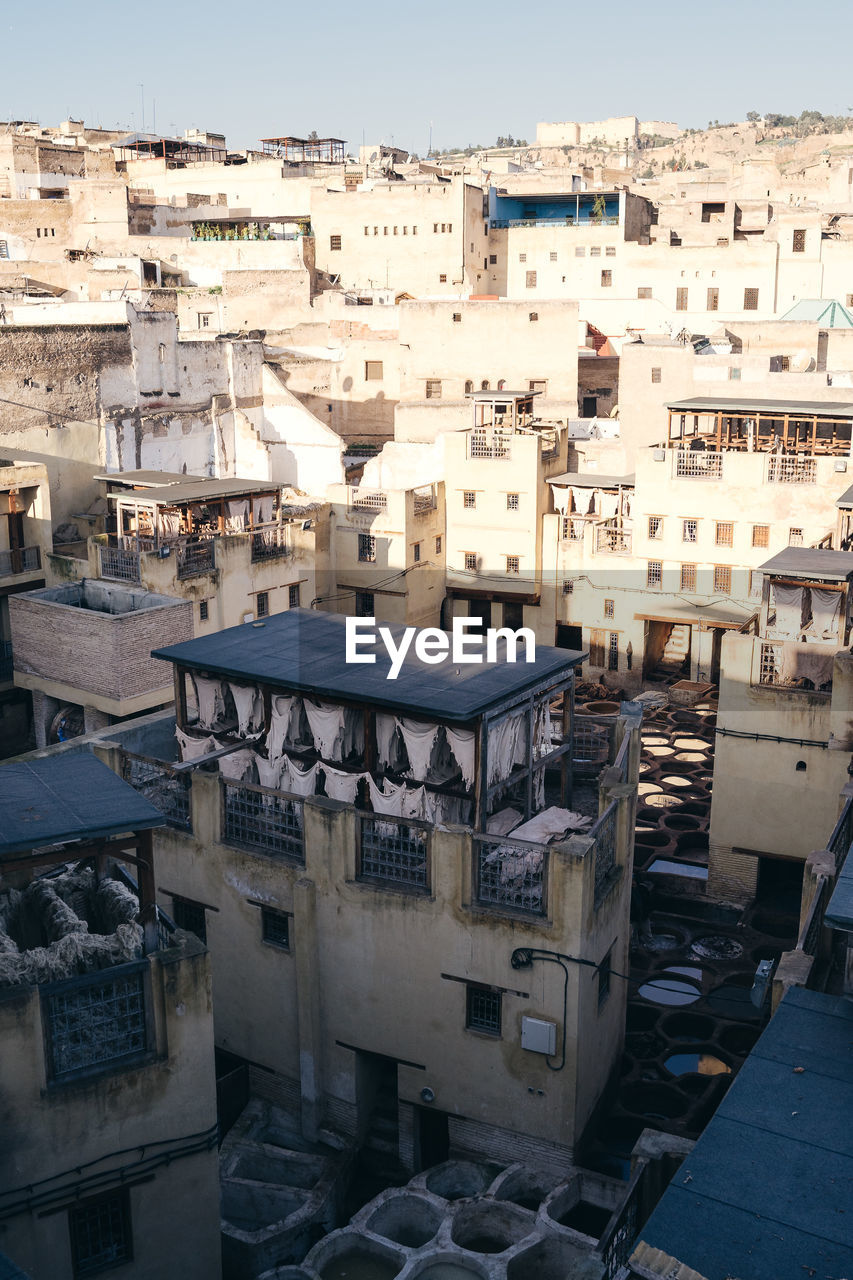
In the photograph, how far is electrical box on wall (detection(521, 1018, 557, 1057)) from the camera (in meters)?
17.3

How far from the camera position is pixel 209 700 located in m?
22.2

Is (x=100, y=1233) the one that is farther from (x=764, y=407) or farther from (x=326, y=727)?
(x=764, y=407)

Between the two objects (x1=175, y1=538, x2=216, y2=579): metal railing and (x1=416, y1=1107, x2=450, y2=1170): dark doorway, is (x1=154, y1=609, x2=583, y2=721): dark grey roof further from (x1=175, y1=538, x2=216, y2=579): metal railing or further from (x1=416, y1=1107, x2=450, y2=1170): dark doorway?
(x1=175, y1=538, x2=216, y2=579): metal railing

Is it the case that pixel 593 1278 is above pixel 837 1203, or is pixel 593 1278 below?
below

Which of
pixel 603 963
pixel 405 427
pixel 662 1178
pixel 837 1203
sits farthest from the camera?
pixel 405 427

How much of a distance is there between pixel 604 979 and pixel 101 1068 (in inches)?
318

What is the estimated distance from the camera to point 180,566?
111 feet

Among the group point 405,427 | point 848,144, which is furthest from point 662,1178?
point 848,144

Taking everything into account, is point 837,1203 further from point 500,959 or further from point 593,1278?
point 500,959

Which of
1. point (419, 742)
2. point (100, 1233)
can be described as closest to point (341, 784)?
point (419, 742)

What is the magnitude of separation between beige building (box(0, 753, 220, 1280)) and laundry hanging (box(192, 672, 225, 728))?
6.90 metres

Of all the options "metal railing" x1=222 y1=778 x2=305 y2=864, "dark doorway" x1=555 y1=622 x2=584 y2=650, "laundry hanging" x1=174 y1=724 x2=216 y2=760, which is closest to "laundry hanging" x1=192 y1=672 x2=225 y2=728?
"laundry hanging" x1=174 y1=724 x2=216 y2=760

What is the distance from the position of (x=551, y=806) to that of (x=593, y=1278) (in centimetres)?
941

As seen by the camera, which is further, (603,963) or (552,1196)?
(603,963)
